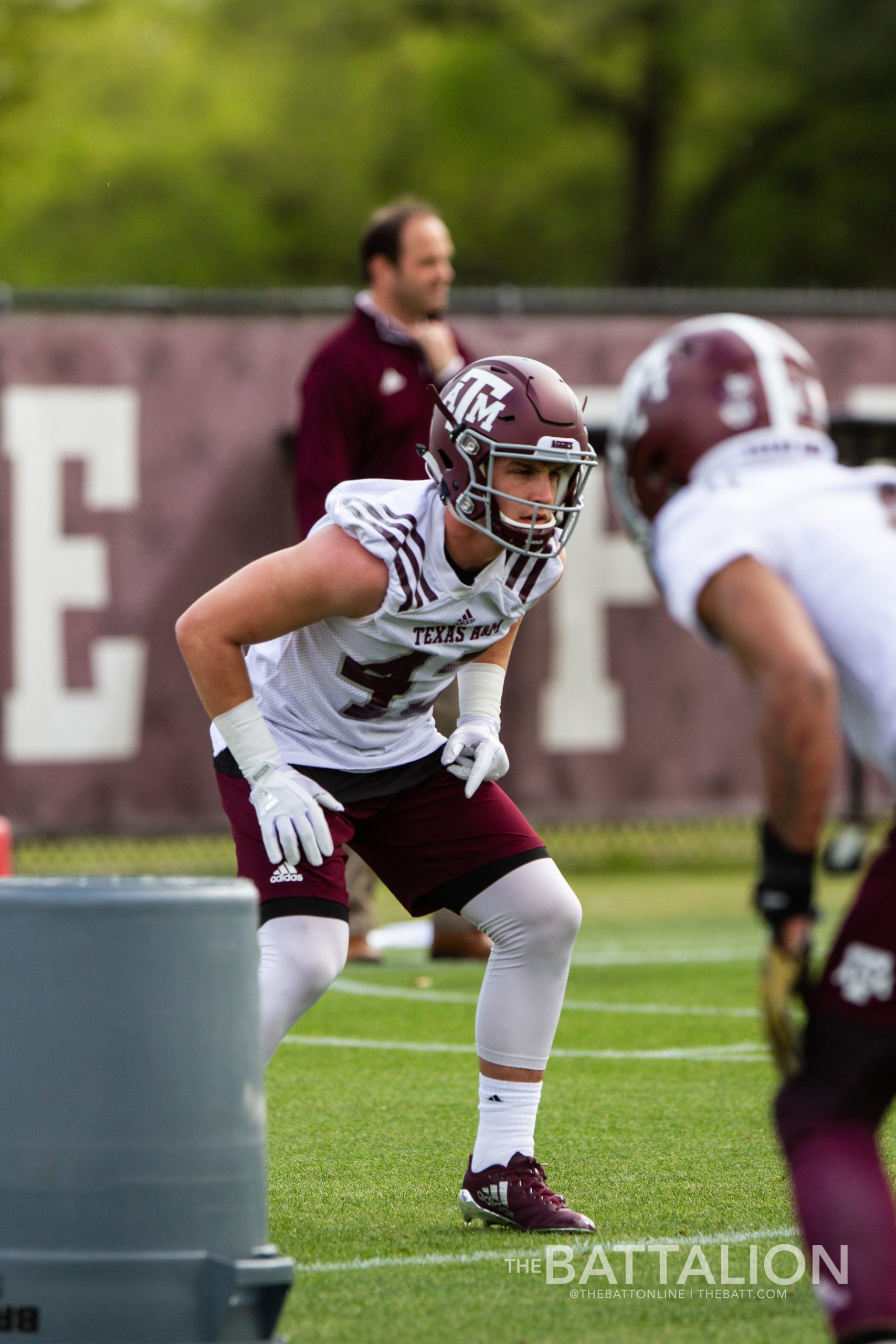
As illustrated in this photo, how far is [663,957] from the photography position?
788 cm

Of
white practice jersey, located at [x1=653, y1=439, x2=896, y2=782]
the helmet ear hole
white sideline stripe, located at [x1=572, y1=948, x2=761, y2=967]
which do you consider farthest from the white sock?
white sideline stripe, located at [x1=572, y1=948, x2=761, y2=967]

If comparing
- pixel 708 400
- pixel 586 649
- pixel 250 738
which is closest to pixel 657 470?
pixel 708 400

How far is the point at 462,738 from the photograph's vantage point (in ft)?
13.6

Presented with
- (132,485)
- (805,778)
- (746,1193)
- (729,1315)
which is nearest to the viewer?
(805,778)

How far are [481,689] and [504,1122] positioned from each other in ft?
3.11

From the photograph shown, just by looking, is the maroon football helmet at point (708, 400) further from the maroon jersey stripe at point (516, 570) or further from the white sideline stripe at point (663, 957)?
the white sideline stripe at point (663, 957)

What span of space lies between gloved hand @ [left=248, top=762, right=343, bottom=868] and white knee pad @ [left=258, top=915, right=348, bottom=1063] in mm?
126

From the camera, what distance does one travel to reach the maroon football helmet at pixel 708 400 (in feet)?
9.36

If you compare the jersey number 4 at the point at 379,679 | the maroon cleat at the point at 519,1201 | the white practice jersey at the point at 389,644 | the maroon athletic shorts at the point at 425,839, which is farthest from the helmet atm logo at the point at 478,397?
the maroon cleat at the point at 519,1201

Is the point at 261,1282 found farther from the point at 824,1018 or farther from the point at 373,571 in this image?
the point at 373,571

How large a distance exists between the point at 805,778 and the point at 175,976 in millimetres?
969

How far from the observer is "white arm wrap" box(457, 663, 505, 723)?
438 cm

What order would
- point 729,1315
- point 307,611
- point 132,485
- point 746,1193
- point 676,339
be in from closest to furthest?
point 676,339, point 729,1315, point 307,611, point 746,1193, point 132,485

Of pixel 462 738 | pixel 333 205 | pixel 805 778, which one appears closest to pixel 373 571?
pixel 462 738
